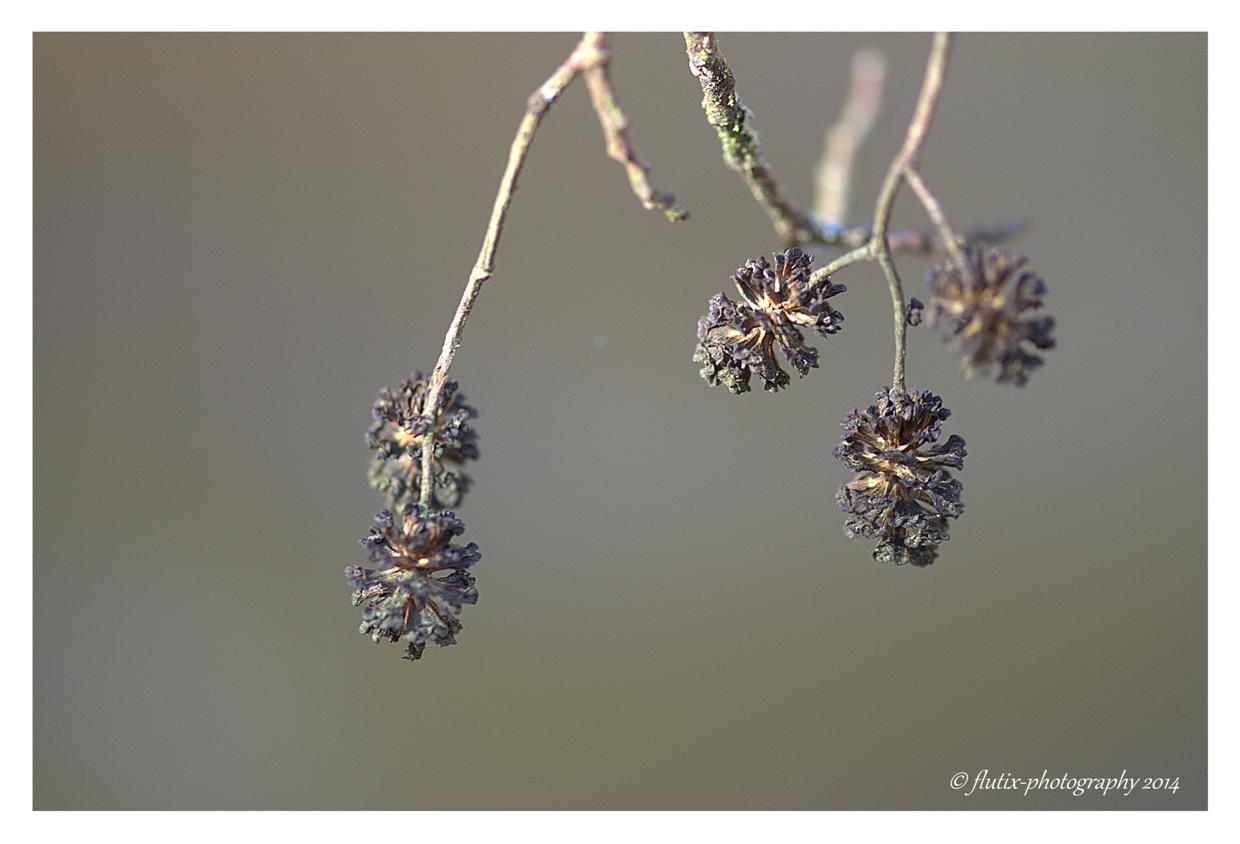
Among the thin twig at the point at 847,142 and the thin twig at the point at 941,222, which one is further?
the thin twig at the point at 847,142

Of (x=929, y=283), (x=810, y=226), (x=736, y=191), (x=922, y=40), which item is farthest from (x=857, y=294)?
(x=929, y=283)

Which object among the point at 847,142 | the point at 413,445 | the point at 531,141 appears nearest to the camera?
the point at 531,141

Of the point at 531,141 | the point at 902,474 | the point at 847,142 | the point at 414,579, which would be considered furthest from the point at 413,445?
the point at 847,142

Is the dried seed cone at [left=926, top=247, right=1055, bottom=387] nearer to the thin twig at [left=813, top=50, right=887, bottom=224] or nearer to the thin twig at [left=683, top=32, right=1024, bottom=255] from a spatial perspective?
the thin twig at [left=683, top=32, right=1024, bottom=255]

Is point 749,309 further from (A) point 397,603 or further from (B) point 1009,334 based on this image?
(A) point 397,603

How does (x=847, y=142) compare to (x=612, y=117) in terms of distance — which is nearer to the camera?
(x=612, y=117)

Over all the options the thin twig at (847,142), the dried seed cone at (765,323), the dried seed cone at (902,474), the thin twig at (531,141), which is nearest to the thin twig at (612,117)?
the thin twig at (531,141)

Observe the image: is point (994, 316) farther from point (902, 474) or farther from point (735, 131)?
point (735, 131)

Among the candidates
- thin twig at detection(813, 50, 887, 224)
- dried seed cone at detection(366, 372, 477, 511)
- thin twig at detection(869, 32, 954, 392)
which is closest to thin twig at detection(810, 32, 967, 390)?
thin twig at detection(869, 32, 954, 392)

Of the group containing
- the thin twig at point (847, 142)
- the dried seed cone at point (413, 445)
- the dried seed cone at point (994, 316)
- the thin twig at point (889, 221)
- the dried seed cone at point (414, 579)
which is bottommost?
the dried seed cone at point (414, 579)

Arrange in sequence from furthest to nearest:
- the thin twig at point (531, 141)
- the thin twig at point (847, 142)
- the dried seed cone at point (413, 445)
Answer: the thin twig at point (847, 142) → the dried seed cone at point (413, 445) → the thin twig at point (531, 141)

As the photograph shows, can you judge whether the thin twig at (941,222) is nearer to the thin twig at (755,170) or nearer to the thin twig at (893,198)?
the thin twig at (893,198)
